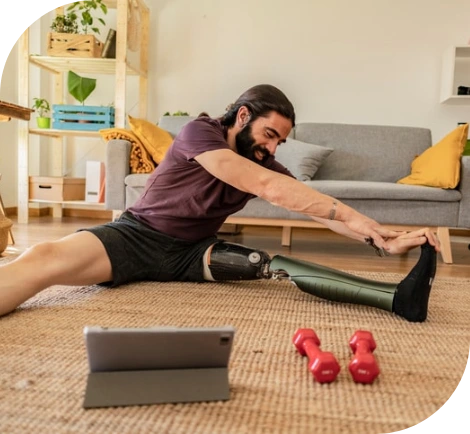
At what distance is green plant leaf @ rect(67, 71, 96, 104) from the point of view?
378 cm

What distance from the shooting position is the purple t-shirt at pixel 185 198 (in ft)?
5.29

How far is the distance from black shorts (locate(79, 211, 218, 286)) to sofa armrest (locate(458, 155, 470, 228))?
1.55 metres

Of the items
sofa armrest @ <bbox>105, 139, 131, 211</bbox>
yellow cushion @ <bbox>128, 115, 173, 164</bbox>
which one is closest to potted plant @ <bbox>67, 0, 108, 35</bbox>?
yellow cushion @ <bbox>128, 115, 173, 164</bbox>

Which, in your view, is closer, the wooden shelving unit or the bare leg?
the bare leg

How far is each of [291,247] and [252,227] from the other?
3.59ft

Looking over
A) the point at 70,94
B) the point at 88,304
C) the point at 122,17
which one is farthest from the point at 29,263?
the point at 70,94

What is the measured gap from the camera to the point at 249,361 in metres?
1.01

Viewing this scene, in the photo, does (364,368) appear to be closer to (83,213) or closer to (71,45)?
(71,45)

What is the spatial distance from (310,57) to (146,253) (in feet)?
9.00

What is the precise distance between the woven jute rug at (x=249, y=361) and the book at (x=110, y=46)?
2.48 meters

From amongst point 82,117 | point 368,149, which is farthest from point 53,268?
point 82,117

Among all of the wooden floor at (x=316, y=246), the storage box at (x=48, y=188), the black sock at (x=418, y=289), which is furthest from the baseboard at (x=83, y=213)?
the black sock at (x=418, y=289)

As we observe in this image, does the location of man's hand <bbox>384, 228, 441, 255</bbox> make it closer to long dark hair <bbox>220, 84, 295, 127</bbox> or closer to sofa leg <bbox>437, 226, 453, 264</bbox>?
long dark hair <bbox>220, 84, 295, 127</bbox>

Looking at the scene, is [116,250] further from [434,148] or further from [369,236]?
[434,148]
